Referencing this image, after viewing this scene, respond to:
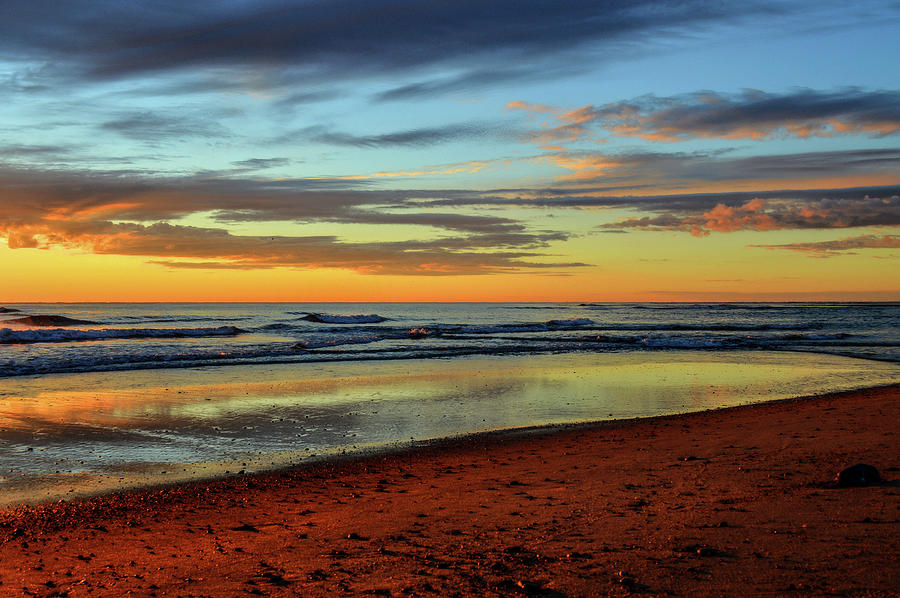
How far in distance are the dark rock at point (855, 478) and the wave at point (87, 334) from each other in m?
42.2

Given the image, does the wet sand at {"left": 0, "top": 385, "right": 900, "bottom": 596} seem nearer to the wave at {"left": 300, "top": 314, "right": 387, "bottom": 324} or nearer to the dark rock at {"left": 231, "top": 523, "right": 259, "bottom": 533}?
the dark rock at {"left": 231, "top": 523, "right": 259, "bottom": 533}

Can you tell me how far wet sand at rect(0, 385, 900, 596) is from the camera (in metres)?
5.05

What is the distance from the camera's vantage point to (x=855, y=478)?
746 cm

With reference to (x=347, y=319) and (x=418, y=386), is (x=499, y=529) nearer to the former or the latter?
(x=418, y=386)

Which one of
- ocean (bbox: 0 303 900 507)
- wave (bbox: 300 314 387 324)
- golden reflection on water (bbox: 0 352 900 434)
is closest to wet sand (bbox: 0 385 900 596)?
ocean (bbox: 0 303 900 507)

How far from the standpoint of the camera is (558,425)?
13070 millimetres

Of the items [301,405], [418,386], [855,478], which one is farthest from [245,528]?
[418,386]

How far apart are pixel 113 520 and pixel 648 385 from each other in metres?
15.6

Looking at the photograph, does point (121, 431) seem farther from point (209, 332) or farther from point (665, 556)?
point (209, 332)

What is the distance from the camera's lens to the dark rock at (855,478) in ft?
24.4

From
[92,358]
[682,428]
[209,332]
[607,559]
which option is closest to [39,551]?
[607,559]

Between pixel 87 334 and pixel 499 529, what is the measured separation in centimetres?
4595

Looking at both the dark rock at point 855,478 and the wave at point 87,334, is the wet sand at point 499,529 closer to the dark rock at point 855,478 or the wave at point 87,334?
the dark rock at point 855,478

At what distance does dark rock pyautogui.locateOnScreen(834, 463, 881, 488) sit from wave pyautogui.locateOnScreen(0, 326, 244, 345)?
42158 millimetres
